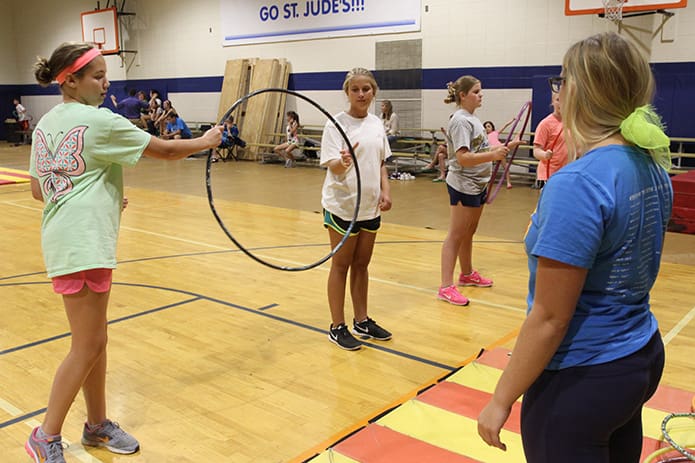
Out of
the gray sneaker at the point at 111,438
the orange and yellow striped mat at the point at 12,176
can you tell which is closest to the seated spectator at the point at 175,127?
the orange and yellow striped mat at the point at 12,176

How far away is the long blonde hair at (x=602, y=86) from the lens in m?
1.36

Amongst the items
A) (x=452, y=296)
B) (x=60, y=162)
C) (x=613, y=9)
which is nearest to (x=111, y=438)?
(x=60, y=162)

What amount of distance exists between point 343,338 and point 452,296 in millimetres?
1218

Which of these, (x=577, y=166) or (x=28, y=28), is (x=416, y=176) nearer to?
(x=577, y=166)

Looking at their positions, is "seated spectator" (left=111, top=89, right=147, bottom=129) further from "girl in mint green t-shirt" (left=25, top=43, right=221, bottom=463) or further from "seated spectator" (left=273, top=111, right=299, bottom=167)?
"girl in mint green t-shirt" (left=25, top=43, right=221, bottom=463)

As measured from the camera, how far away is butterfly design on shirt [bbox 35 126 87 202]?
2469 mm

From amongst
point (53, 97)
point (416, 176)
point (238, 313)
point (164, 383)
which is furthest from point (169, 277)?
point (53, 97)

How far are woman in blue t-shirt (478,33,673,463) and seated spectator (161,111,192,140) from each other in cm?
1575

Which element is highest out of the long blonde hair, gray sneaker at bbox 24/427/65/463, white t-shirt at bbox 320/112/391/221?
the long blonde hair

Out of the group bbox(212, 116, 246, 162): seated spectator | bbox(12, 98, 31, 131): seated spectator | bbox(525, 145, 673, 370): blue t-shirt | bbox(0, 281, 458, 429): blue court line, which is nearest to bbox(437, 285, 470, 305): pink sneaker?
bbox(0, 281, 458, 429): blue court line

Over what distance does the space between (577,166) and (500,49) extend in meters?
11.9

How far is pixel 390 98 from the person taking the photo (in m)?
14.2

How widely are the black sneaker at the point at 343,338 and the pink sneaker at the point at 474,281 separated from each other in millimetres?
1633

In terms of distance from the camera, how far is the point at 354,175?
3846mm
